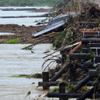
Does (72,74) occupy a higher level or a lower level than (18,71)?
higher

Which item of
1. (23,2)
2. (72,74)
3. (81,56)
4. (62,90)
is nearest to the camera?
(62,90)

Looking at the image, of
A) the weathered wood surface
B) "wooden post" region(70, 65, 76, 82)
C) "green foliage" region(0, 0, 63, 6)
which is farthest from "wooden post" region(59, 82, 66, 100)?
"green foliage" region(0, 0, 63, 6)

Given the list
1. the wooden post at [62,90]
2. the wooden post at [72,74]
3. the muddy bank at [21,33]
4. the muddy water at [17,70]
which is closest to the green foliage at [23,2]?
the muddy bank at [21,33]


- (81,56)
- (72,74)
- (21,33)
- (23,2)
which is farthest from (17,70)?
(23,2)

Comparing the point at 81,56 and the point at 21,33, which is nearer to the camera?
the point at 81,56

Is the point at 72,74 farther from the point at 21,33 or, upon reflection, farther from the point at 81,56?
the point at 21,33

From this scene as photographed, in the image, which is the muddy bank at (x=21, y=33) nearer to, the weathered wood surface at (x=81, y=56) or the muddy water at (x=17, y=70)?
the muddy water at (x=17, y=70)

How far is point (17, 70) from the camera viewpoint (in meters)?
8.27

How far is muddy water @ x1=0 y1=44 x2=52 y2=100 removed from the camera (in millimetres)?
5922

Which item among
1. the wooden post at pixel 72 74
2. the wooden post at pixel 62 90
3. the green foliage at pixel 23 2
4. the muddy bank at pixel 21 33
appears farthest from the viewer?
the green foliage at pixel 23 2

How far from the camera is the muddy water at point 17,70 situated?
592 cm

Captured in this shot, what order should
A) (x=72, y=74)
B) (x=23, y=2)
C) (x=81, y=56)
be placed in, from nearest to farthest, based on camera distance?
(x=81, y=56)
(x=72, y=74)
(x=23, y=2)

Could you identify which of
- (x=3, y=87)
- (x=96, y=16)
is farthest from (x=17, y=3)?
(x=3, y=87)

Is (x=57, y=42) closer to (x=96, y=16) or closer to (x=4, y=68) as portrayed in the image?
(x=96, y=16)
